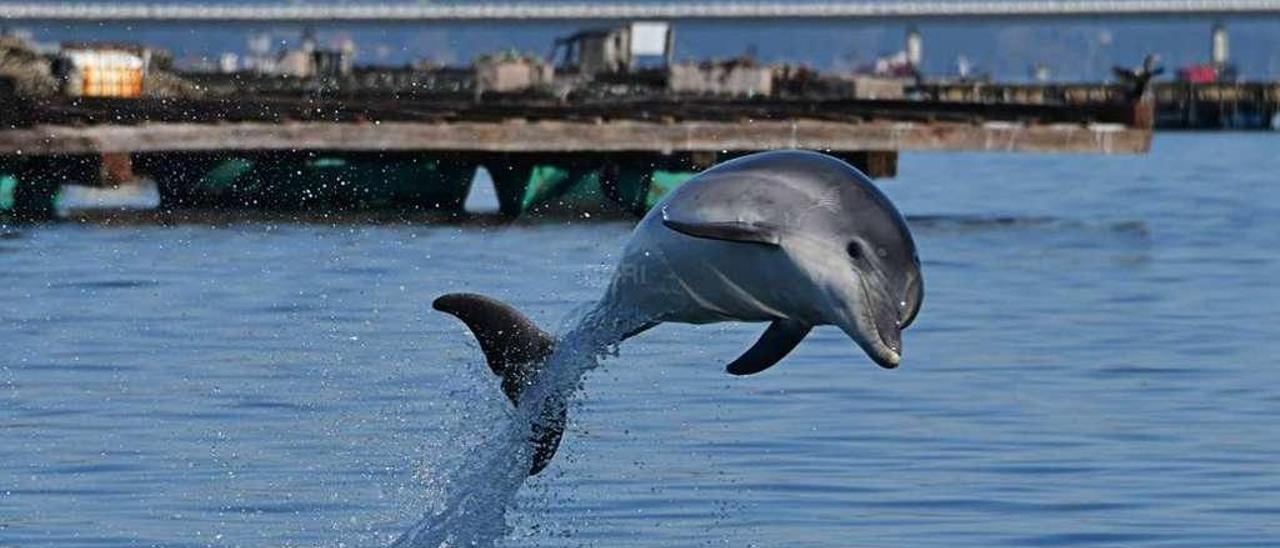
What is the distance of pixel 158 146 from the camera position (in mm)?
31797

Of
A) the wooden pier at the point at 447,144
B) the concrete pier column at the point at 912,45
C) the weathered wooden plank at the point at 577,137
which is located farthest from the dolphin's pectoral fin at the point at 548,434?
the concrete pier column at the point at 912,45

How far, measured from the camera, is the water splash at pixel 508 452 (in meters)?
11.0

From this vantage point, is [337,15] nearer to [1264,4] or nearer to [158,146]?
[1264,4]

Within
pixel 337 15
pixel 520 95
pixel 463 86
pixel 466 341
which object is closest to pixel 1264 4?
pixel 337 15

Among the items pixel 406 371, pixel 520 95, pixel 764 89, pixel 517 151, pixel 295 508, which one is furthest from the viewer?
pixel 764 89

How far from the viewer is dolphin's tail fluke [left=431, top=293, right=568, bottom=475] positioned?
11039 mm

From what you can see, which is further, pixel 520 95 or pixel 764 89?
pixel 764 89

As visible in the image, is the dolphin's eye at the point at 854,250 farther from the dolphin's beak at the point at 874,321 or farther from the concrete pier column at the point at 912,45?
the concrete pier column at the point at 912,45

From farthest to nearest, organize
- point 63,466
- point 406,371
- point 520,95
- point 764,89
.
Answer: point 764,89, point 520,95, point 406,371, point 63,466

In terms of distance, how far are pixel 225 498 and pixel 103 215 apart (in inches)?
879

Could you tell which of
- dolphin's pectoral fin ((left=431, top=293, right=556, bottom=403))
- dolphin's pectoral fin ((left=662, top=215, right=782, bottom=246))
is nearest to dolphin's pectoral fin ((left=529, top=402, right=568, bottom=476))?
dolphin's pectoral fin ((left=431, top=293, right=556, bottom=403))

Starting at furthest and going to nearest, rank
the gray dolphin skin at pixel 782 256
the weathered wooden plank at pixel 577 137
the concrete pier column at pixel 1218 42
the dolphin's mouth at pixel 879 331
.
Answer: the concrete pier column at pixel 1218 42, the weathered wooden plank at pixel 577 137, the gray dolphin skin at pixel 782 256, the dolphin's mouth at pixel 879 331

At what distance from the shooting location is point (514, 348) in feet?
36.6

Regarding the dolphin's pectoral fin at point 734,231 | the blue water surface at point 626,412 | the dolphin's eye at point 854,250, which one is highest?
the dolphin's pectoral fin at point 734,231
